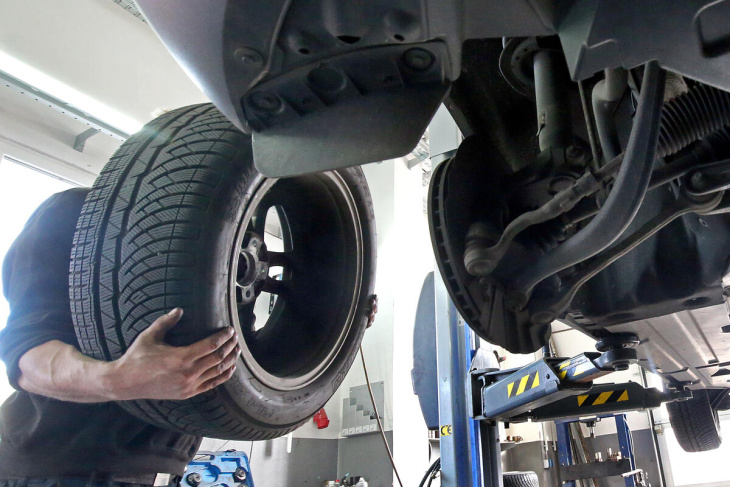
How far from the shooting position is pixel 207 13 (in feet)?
1.82

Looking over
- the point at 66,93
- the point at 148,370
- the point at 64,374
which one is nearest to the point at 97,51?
the point at 66,93

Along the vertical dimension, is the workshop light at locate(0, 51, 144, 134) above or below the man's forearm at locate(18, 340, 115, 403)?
above

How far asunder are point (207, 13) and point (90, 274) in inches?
23.6

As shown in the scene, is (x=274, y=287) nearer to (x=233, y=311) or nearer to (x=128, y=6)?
(x=233, y=311)

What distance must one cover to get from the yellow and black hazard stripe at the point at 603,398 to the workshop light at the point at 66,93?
3.21m

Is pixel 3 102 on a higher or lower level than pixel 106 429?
higher

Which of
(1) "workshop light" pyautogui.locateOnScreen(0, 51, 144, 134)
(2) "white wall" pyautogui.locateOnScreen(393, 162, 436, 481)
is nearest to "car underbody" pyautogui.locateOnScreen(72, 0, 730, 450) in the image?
(1) "workshop light" pyautogui.locateOnScreen(0, 51, 144, 134)

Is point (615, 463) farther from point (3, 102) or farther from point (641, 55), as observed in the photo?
point (3, 102)

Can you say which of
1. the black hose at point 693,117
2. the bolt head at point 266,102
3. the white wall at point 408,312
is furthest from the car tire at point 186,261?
the white wall at point 408,312

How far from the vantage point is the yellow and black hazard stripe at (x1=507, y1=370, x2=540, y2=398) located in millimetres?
1684

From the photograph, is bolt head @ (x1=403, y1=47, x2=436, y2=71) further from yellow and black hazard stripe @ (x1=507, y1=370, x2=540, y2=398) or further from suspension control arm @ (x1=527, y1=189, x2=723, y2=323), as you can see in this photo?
yellow and black hazard stripe @ (x1=507, y1=370, x2=540, y2=398)

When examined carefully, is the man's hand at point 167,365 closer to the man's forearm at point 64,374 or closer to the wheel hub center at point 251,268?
the man's forearm at point 64,374

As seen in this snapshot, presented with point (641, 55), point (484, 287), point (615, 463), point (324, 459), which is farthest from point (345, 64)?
point (324, 459)

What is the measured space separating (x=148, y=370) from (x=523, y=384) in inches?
50.3
